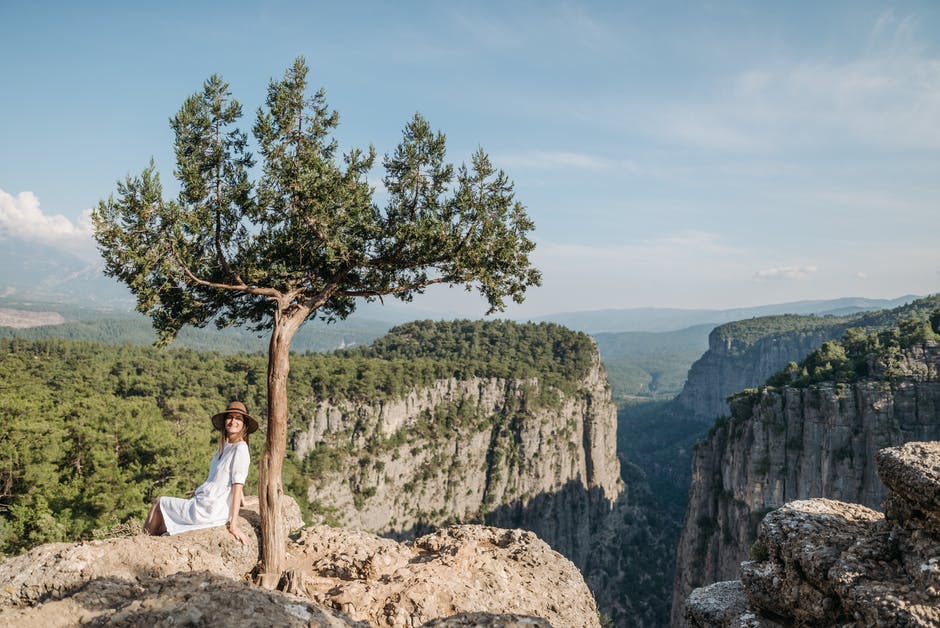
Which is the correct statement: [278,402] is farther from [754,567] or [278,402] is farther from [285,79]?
[754,567]

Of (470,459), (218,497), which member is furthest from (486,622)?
(470,459)

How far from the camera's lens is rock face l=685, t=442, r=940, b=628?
517 cm

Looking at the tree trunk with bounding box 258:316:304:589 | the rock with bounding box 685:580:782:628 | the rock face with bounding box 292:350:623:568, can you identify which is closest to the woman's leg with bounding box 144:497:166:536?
the tree trunk with bounding box 258:316:304:589

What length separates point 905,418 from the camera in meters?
45.3

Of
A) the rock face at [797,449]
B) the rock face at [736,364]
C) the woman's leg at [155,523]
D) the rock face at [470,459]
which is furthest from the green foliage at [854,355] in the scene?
the rock face at [736,364]

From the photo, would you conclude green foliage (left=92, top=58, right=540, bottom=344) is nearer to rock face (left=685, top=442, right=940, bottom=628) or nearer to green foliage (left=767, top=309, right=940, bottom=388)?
rock face (left=685, top=442, right=940, bottom=628)

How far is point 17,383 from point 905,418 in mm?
72962

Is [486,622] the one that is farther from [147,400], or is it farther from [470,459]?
[470,459]

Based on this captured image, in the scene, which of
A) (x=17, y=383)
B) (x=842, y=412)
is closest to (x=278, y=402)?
(x=17, y=383)

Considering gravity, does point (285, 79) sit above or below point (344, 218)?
above

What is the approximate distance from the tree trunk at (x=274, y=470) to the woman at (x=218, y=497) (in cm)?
47

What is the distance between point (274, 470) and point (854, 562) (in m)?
9.04

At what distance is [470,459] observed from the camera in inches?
3226

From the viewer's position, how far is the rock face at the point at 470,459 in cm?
6869
